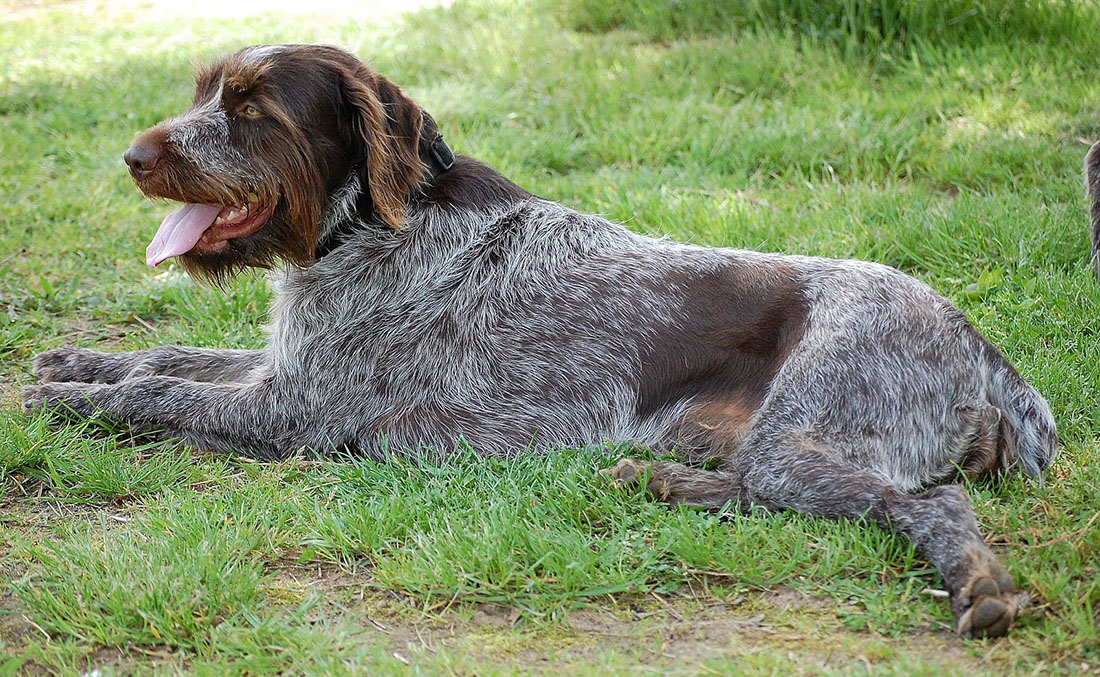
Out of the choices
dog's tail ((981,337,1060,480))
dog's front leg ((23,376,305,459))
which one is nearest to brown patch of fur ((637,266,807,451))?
dog's tail ((981,337,1060,480))

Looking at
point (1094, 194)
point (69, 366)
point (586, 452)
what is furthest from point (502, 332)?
point (1094, 194)

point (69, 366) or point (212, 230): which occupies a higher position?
point (212, 230)

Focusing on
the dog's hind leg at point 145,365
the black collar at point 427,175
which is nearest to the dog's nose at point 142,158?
the black collar at point 427,175

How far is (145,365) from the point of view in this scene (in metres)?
5.22

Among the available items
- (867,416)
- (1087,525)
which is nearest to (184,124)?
(867,416)

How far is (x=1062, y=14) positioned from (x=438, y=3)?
6.58m

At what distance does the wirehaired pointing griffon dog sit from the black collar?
0.04 feet

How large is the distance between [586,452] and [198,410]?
162cm

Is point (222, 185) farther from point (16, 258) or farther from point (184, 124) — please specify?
point (16, 258)

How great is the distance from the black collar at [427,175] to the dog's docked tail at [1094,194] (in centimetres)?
325

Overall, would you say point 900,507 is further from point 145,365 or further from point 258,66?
point 145,365

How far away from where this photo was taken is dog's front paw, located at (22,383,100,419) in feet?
15.7

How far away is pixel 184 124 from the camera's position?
4449 mm

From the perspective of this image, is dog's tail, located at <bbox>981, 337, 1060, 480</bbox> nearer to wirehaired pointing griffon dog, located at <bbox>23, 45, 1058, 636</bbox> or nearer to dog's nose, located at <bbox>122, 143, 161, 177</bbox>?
wirehaired pointing griffon dog, located at <bbox>23, 45, 1058, 636</bbox>
